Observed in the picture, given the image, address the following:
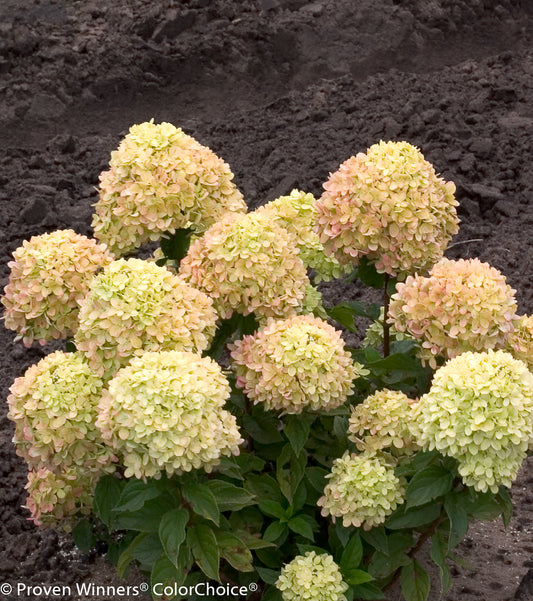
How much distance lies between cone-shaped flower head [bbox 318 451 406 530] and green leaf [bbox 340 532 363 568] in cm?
7

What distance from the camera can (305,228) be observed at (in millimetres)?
3781

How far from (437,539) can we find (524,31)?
754cm

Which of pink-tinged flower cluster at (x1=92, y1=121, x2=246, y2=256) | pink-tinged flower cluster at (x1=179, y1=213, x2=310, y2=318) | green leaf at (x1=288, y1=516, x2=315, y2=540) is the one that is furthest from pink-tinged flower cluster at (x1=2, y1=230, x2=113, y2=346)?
green leaf at (x1=288, y1=516, x2=315, y2=540)

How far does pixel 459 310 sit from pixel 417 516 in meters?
0.64

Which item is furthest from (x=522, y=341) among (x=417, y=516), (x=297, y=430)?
(x=297, y=430)

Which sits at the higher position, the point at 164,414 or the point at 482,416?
the point at 164,414

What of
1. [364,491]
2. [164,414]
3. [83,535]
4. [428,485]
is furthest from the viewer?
[83,535]

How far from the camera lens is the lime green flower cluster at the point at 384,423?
131 inches

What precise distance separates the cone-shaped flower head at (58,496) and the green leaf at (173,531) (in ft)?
2.14

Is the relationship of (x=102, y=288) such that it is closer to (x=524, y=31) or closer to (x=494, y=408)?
(x=494, y=408)

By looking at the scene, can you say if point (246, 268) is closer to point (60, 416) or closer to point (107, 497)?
point (60, 416)

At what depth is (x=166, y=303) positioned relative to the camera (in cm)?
302

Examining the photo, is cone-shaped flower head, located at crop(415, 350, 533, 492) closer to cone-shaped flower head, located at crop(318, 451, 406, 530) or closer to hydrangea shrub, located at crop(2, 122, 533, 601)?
hydrangea shrub, located at crop(2, 122, 533, 601)

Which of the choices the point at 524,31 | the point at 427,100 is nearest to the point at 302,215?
the point at 427,100
